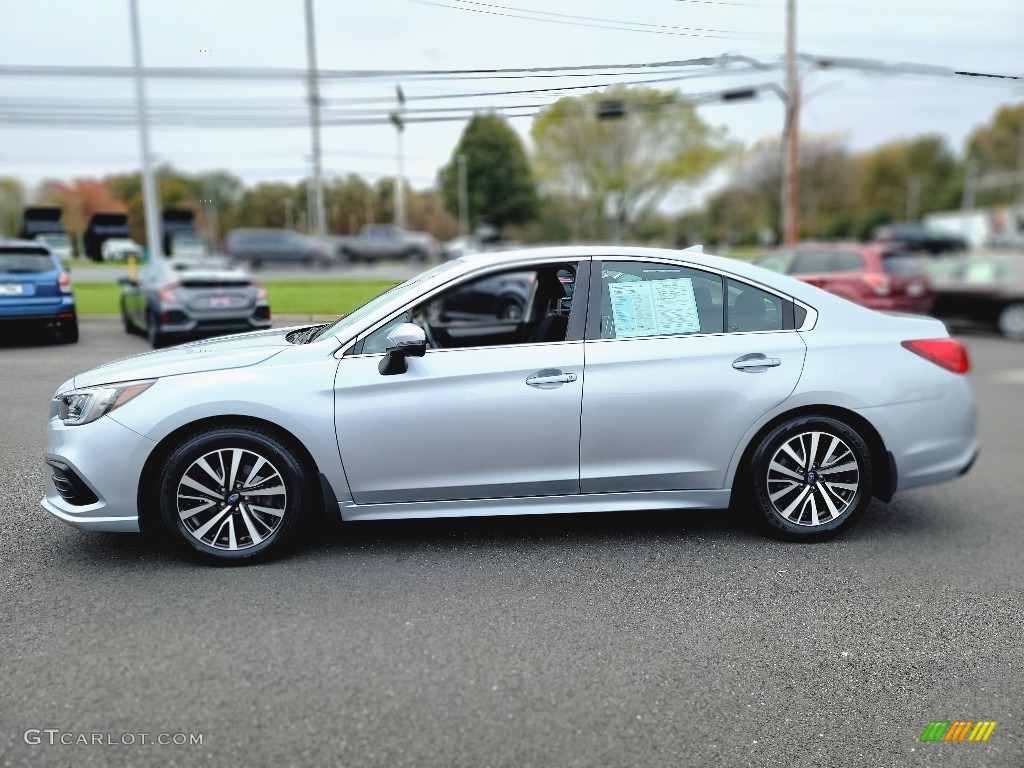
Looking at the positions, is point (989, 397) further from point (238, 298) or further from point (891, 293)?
point (238, 298)

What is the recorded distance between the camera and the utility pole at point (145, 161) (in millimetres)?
5246

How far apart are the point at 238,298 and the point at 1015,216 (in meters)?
74.0

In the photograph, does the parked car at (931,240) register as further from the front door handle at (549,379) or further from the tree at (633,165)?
the front door handle at (549,379)

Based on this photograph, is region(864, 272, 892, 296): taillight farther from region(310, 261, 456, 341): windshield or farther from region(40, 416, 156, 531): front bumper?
region(40, 416, 156, 531): front bumper

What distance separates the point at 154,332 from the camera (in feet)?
16.8

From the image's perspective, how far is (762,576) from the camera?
13.2 ft

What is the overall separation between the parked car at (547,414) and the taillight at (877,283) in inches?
357

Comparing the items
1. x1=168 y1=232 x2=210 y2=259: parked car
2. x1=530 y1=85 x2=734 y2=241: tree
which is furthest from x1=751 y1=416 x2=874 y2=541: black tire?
x1=530 y1=85 x2=734 y2=241: tree

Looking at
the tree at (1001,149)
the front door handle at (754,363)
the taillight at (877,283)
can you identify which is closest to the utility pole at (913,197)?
the tree at (1001,149)

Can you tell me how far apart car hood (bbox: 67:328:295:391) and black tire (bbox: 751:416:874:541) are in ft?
8.71

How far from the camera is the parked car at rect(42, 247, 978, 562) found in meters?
3.89

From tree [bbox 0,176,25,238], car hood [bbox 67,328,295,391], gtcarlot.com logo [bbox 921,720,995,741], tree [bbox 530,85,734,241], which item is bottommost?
gtcarlot.com logo [bbox 921,720,995,741]

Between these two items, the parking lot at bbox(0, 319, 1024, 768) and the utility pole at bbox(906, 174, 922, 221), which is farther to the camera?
the utility pole at bbox(906, 174, 922, 221)

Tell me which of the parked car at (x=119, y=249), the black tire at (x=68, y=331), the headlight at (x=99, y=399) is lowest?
the headlight at (x=99, y=399)
